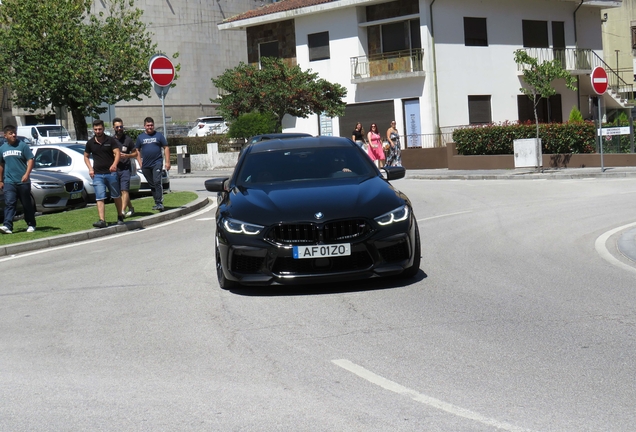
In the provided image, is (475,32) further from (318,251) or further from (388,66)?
(318,251)

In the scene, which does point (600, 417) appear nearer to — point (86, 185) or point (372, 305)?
point (372, 305)

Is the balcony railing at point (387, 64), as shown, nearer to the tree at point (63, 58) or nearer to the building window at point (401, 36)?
the building window at point (401, 36)

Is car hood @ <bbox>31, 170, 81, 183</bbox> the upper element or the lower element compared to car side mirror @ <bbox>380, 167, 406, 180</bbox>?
upper

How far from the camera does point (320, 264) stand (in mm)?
8656

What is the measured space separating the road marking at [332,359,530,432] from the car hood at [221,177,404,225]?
8.48 feet

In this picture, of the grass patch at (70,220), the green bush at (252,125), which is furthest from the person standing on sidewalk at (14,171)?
the green bush at (252,125)

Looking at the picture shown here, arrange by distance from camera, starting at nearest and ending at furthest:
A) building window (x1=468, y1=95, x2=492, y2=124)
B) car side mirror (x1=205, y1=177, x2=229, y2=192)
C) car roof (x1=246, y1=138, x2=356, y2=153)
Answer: car side mirror (x1=205, y1=177, x2=229, y2=192), car roof (x1=246, y1=138, x2=356, y2=153), building window (x1=468, y1=95, x2=492, y2=124)

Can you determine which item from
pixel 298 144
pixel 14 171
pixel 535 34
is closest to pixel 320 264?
pixel 298 144

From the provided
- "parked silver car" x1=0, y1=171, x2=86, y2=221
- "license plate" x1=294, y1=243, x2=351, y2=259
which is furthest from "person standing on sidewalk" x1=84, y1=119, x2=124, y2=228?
"license plate" x1=294, y1=243, x2=351, y2=259

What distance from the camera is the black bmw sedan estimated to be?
8617 millimetres

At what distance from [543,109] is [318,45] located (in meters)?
11.5

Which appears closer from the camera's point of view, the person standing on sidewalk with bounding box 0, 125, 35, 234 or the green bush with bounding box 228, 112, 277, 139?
the person standing on sidewalk with bounding box 0, 125, 35, 234

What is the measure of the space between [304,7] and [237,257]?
3647cm

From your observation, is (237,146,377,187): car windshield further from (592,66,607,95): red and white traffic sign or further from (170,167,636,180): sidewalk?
(592,66,607,95): red and white traffic sign
